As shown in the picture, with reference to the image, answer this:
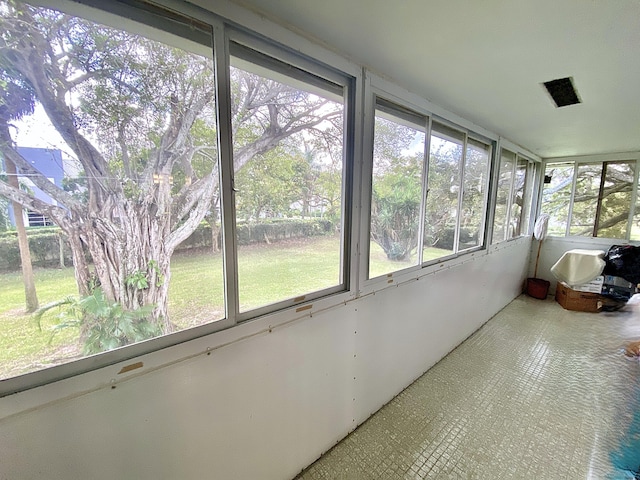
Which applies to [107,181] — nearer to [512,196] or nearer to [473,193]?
[473,193]

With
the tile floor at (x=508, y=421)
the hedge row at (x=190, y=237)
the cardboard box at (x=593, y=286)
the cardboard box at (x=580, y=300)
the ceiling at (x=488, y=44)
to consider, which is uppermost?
the ceiling at (x=488, y=44)

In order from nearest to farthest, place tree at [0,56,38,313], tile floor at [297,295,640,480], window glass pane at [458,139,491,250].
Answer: tree at [0,56,38,313], tile floor at [297,295,640,480], window glass pane at [458,139,491,250]

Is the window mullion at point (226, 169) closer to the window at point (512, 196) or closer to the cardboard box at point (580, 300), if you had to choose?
the window at point (512, 196)

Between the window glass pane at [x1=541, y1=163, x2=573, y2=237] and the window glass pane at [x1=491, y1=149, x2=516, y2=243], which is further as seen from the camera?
the window glass pane at [x1=541, y1=163, x2=573, y2=237]

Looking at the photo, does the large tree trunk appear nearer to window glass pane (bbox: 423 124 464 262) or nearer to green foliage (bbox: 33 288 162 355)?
green foliage (bbox: 33 288 162 355)

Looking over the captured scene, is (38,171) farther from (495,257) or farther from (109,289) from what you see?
(495,257)

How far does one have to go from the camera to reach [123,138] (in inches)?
34.2

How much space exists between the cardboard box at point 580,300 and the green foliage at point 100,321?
5.35m

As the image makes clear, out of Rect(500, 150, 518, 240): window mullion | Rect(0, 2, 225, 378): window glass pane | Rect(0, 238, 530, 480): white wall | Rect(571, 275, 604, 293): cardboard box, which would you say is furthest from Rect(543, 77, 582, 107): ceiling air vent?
Rect(571, 275, 604, 293): cardboard box

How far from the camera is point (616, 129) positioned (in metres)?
2.71

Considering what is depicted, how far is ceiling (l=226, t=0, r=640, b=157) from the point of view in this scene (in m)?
1.02

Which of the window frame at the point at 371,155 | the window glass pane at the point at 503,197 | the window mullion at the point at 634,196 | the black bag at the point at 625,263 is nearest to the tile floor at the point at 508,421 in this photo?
the window frame at the point at 371,155

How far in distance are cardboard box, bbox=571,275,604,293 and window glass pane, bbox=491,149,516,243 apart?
1.30 m

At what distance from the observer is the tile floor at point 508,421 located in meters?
1.52
